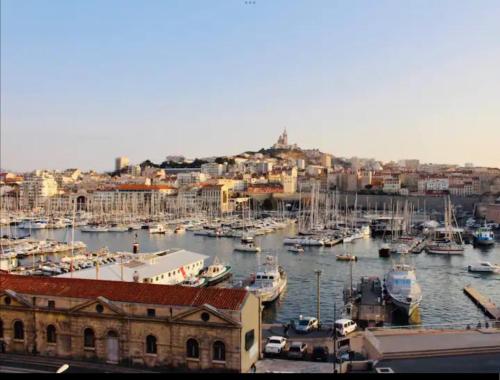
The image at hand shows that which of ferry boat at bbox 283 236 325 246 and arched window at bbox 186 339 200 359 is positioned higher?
arched window at bbox 186 339 200 359

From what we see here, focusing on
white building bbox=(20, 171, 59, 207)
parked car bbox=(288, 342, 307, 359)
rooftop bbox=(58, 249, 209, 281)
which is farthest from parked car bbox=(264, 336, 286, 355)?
white building bbox=(20, 171, 59, 207)

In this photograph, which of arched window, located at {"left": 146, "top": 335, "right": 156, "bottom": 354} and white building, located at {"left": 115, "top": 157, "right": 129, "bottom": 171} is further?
white building, located at {"left": 115, "top": 157, "right": 129, "bottom": 171}

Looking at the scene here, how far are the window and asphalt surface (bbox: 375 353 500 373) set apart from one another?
1.56 metres

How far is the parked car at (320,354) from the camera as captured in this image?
815 cm

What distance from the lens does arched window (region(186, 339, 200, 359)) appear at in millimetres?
7281

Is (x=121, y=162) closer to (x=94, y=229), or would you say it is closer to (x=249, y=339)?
(x=94, y=229)

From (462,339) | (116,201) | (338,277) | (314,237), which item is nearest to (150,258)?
(338,277)

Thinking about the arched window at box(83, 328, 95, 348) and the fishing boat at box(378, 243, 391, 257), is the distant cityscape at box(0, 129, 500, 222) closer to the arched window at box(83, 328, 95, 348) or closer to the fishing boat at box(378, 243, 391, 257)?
the fishing boat at box(378, 243, 391, 257)

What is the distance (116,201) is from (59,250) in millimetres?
24360

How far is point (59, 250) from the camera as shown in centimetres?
2395

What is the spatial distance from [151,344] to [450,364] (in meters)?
3.72

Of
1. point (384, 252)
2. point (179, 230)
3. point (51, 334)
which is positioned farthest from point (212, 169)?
point (51, 334)

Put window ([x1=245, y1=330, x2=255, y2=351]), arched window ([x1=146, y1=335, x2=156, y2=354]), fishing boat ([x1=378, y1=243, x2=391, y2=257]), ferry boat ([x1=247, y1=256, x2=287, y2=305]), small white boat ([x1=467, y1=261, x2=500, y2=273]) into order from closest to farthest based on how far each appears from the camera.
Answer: window ([x1=245, y1=330, x2=255, y2=351]) → arched window ([x1=146, y1=335, x2=156, y2=354]) → ferry boat ([x1=247, y1=256, x2=287, y2=305]) → small white boat ([x1=467, y1=261, x2=500, y2=273]) → fishing boat ([x1=378, y1=243, x2=391, y2=257])

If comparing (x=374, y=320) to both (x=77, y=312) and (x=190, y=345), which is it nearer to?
(x=190, y=345)
